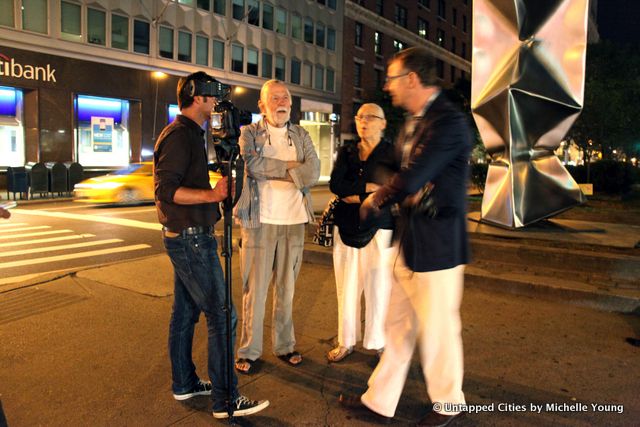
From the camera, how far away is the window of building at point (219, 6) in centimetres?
3050

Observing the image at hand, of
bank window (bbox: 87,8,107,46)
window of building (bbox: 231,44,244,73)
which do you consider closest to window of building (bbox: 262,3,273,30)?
window of building (bbox: 231,44,244,73)

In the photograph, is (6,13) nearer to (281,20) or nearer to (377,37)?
(281,20)

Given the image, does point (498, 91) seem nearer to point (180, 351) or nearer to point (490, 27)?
point (490, 27)

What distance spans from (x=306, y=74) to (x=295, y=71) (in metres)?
1.02

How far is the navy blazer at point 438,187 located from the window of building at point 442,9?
175 ft

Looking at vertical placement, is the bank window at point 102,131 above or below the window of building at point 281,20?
below

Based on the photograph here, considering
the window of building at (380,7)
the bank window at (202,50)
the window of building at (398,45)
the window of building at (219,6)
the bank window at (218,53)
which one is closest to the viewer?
the bank window at (202,50)

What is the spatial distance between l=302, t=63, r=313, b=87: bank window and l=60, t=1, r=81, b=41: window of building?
1564 centimetres

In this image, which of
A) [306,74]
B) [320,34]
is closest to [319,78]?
[306,74]

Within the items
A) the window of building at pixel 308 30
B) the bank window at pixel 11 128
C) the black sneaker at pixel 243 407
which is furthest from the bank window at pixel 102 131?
the black sneaker at pixel 243 407

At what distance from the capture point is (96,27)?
25391mm

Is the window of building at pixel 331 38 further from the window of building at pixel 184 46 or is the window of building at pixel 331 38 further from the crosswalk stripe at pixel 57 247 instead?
the crosswalk stripe at pixel 57 247

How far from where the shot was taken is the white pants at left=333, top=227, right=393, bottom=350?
4191mm

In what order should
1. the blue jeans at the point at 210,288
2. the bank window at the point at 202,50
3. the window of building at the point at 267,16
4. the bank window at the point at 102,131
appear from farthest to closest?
the window of building at the point at 267,16 → the bank window at the point at 202,50 → the bank window at the point at 102,131 → the blue jeans at the point at 210,288
